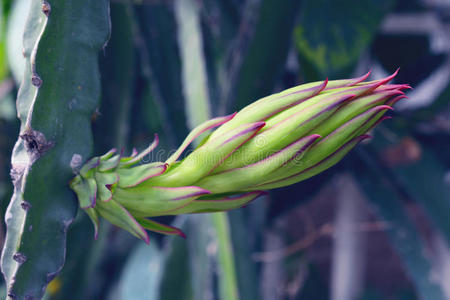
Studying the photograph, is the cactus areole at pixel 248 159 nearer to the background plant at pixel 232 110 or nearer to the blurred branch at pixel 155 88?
the background plant at pixel 232 110

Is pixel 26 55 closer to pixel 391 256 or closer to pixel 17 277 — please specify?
pixel 17 277

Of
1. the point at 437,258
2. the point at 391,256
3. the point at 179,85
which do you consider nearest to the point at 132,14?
the point at 179,85

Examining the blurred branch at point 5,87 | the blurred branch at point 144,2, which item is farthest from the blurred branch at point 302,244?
the blurred branch at point 5,87

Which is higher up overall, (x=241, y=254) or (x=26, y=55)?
(x=26, y=55)

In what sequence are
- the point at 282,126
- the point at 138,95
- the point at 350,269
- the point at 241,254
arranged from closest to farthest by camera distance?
1. the point at 282,126
2. the point at 241,254
3. the point at 138,95
4. the point at 350,269

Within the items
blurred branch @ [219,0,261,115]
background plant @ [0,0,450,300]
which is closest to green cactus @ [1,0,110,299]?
background plant @ [0,0,450,300]

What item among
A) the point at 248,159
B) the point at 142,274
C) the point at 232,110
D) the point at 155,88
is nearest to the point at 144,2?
the point at 155,88

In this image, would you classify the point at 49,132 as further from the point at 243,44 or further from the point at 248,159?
the point at 243,44
